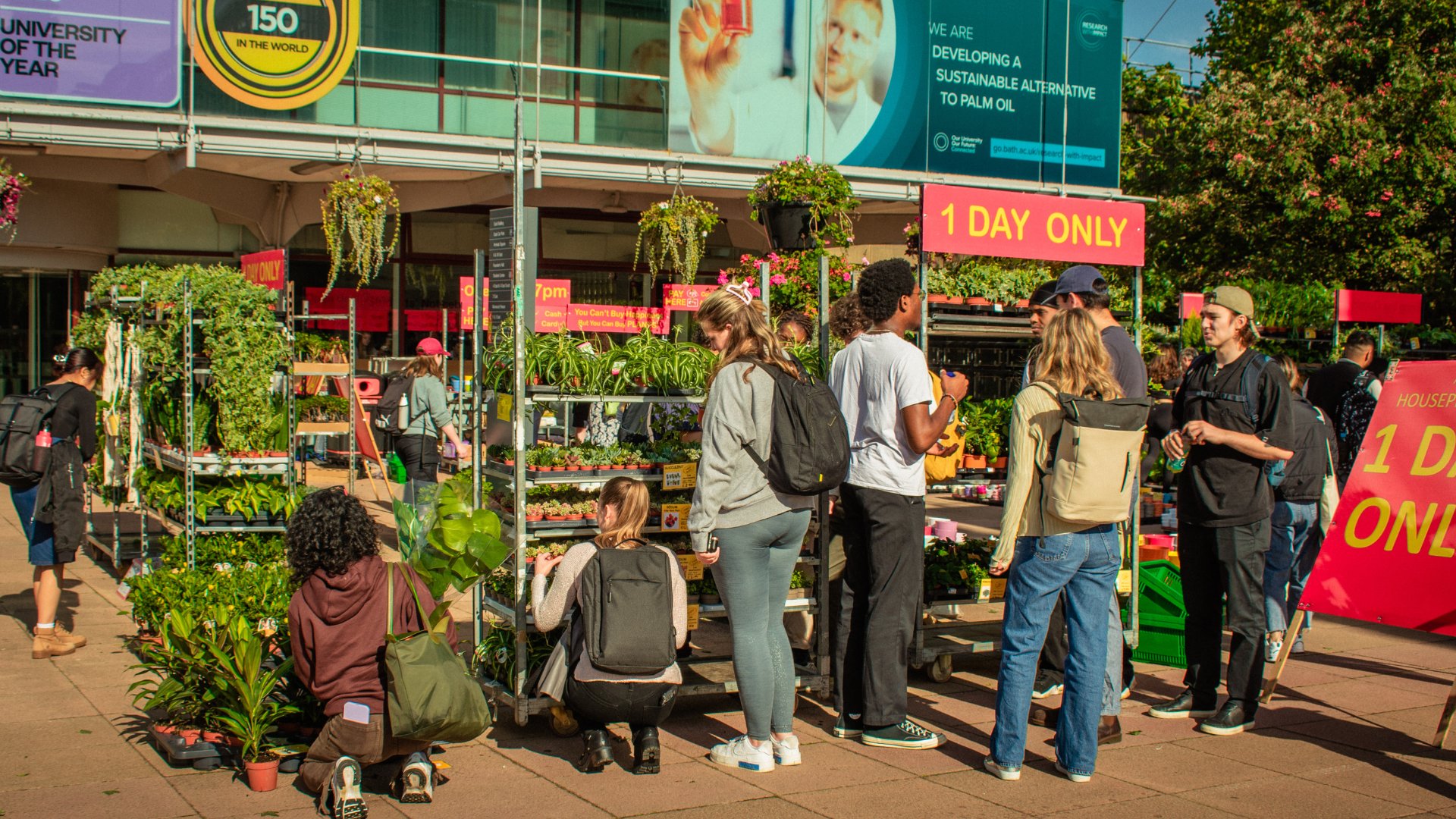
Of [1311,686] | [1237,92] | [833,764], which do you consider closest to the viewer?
[833,764]

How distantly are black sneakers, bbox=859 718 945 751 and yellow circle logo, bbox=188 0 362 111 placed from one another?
38.5ft

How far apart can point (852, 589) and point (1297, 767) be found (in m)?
1.90

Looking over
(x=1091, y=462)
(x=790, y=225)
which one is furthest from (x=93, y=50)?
(x=1091, y=462)

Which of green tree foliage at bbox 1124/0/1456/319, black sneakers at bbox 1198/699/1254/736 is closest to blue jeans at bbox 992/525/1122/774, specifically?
black sneakers at bbox 1198/699/1254/736

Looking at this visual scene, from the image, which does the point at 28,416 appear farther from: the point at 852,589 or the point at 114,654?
the point at 852,589

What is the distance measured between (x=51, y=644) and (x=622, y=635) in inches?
146

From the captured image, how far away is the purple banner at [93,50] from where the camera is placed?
43.4 ft

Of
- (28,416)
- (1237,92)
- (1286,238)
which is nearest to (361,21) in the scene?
(28,416)

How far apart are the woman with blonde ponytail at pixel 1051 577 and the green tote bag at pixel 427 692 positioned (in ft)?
6.50

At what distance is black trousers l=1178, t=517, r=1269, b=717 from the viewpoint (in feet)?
17.6

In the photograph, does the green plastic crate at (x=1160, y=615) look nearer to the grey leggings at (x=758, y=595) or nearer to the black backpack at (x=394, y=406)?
the grey leggings at (x=758, y=595)

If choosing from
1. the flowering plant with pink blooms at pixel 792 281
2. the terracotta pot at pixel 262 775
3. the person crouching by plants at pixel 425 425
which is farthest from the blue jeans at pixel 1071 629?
the person crouching by plants at pixel 425 425

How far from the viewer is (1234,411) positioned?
17.7ft

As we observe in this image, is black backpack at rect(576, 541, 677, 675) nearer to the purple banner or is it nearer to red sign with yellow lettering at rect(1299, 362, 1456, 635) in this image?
red sign with yellow lettering at rect(1299, 362, 1456, 635)
